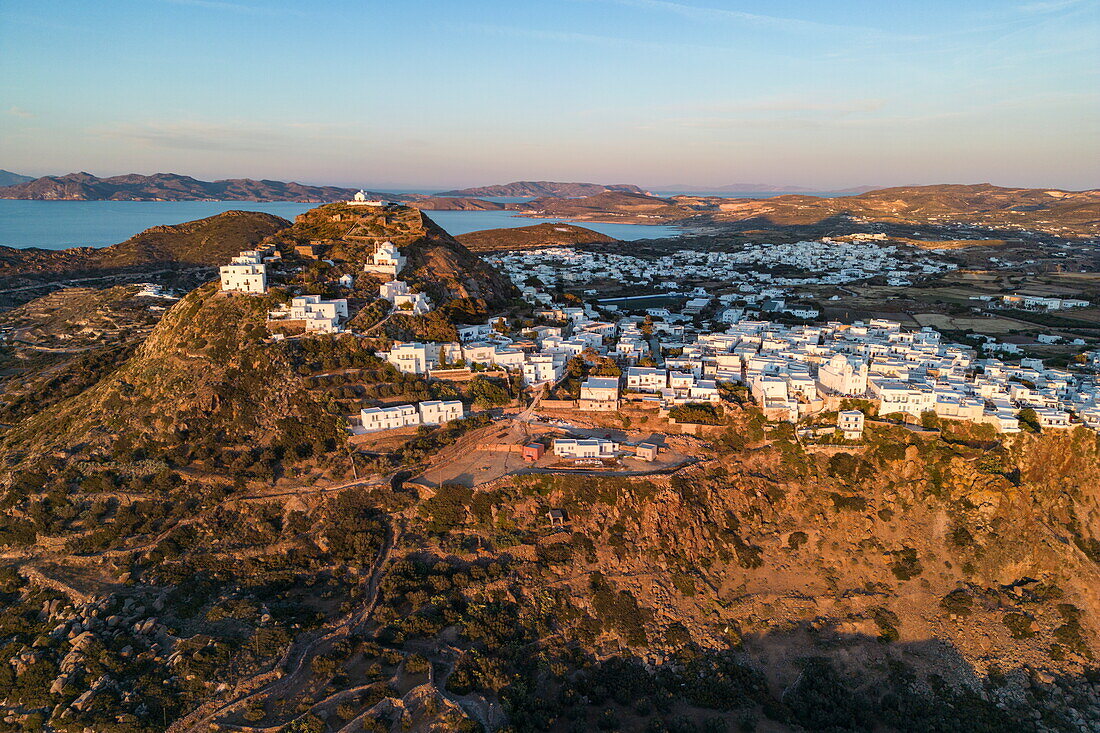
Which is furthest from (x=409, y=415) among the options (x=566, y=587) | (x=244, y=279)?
(x=244, y=279)

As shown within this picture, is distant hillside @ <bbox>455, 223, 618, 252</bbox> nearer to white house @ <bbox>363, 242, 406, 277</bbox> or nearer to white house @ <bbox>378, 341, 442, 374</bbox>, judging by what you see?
white house @ <bbox>363, 242, 406, 277</bbox>

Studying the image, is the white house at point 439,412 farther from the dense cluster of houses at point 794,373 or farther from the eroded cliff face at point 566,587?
the eroded cliff face at point 566,587

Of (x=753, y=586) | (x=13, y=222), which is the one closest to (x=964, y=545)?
(x=753, y=586)

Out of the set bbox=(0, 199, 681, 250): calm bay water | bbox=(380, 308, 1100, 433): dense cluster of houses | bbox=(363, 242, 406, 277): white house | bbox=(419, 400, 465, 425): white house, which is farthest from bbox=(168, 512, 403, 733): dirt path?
bbox=(0, 199, 681, 250): calm bay water

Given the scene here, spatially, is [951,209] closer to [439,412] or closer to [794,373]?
[794,373]

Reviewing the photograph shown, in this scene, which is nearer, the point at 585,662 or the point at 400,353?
the point at 585,662

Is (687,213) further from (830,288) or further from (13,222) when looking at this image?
(13,222)
